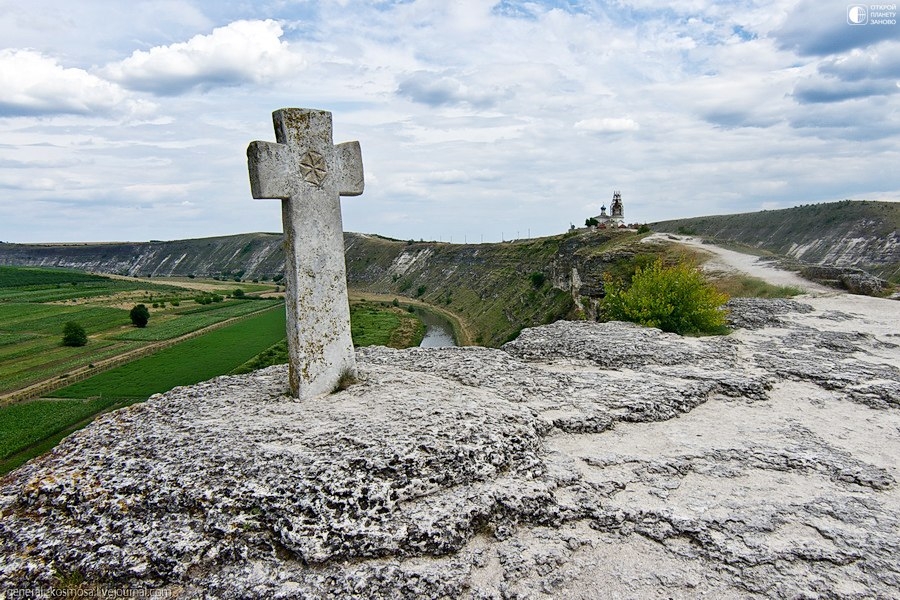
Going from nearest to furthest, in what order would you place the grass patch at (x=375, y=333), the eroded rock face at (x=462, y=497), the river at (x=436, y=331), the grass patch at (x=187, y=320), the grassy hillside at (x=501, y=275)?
1. the eroded rock face at (x=462, y=497)
2. the grass patch at (x=375, y=333)
3. the grassy hillside at (x=501, y=275)
4. the grass patch at (x=187, y=320)
5. the river at (x=436, y=331)

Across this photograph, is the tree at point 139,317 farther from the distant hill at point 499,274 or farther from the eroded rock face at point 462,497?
the eroded rock face at point 462,497

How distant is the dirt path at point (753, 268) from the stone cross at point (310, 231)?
77.9 feet

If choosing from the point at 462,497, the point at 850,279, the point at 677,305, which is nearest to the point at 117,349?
the point at 677,305

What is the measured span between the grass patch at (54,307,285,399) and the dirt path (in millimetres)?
36998

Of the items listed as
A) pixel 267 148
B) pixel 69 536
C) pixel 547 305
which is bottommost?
pixel 547 305

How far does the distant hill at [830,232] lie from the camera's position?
260ft

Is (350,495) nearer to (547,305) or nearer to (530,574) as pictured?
(530,574)

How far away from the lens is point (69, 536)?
559 cm

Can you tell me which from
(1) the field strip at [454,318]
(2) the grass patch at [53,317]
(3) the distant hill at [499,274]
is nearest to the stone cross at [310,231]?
(3) the distant hill at [499,274]

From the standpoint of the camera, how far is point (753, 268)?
35375 mm

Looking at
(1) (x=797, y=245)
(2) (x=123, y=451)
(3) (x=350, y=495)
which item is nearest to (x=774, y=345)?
(3) (x=350, y=495)

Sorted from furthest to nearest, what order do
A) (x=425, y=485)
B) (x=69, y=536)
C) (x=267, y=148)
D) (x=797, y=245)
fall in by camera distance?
(x=797, y=245) < (x=267, y=148) < (x=425, y=485) < (x=69, y=536)

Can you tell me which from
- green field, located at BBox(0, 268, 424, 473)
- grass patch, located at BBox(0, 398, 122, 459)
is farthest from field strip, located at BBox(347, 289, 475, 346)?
grass patch, located at BBox(0, 398, 122, 459)

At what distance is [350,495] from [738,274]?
109 feet
